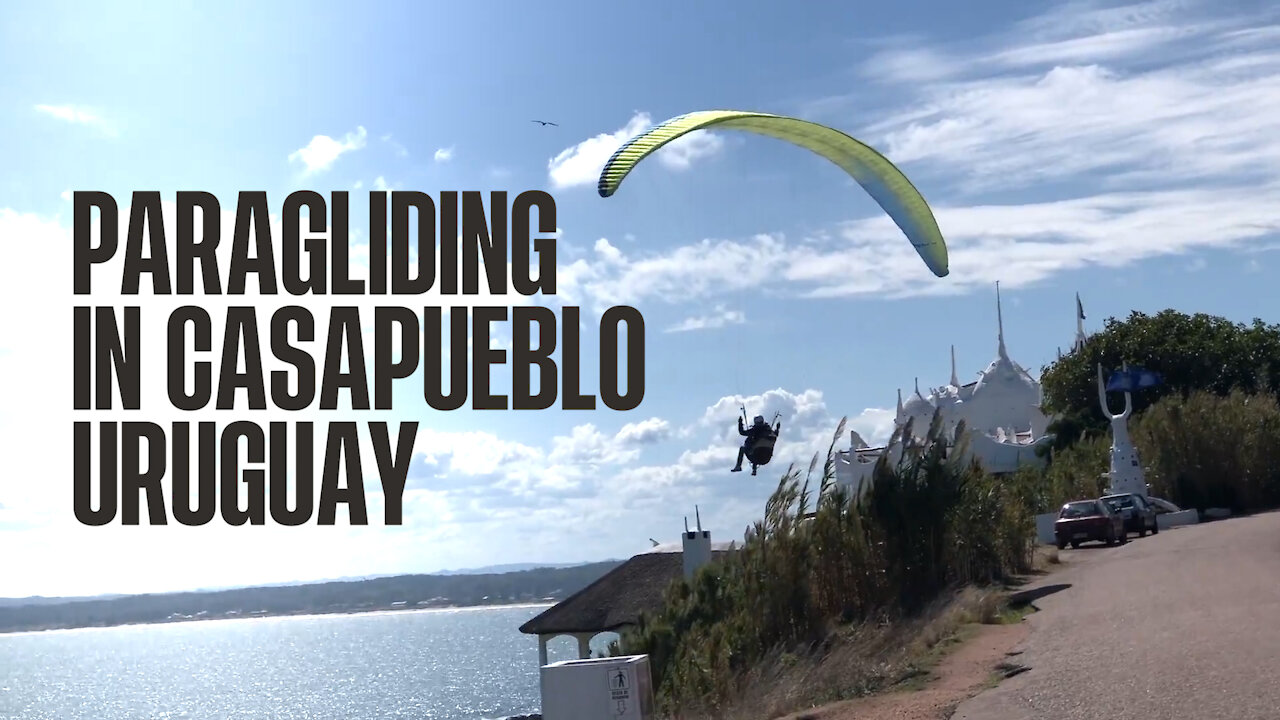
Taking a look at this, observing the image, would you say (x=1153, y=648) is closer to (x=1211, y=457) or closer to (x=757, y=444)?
(x=757, y=444)

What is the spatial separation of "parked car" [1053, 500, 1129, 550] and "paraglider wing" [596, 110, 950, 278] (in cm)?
1101

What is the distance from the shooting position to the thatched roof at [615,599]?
31.0 metres

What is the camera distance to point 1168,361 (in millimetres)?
61875

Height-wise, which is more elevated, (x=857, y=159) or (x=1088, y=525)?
(x=857, y=159)

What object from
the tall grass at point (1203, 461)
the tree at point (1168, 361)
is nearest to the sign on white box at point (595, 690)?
the tall grass at point (1203, 461)

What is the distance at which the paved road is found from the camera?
10117 mm

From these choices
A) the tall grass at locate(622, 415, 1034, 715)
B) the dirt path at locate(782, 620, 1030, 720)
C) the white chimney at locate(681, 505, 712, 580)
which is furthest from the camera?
the white chimney at locate(681, 505, 712, 580)

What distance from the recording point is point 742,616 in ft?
58.4

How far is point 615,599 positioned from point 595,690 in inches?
828

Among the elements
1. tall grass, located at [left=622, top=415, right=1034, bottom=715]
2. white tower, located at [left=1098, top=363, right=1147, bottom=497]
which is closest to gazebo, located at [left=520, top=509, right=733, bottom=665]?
tall grass, located at [left=622, top=415, right=1034, bottom=715]

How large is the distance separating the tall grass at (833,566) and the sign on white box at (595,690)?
16.8 ft

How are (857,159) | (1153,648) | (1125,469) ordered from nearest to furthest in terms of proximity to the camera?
(1153,648) → (857,159) → (1125,469)

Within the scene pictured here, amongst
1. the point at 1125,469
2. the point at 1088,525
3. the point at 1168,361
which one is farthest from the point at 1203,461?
the point at 1168,361

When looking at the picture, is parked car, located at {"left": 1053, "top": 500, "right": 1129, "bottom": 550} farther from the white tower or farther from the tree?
the tree
